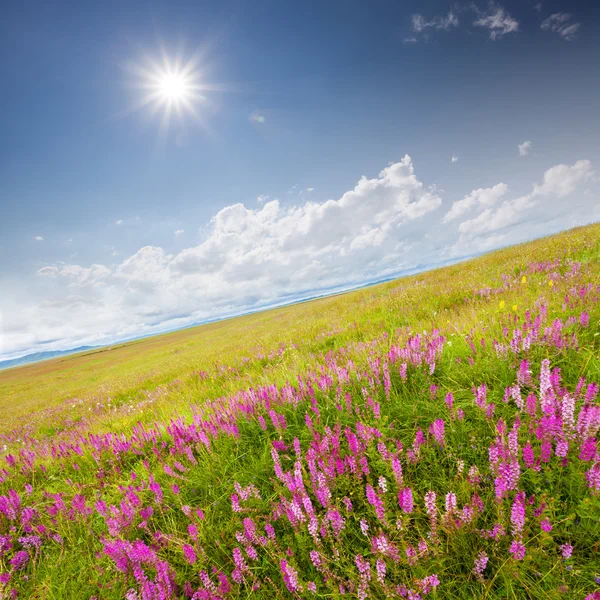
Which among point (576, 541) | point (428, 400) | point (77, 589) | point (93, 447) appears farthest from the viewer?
point (93, 447)

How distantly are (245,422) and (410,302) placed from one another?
6.79 metres

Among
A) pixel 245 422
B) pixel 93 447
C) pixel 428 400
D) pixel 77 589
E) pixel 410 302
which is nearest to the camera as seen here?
pixel 77 589

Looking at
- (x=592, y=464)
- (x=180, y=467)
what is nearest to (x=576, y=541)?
(x=592, y=464)

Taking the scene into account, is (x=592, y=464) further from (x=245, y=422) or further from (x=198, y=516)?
(x=245, y=422)

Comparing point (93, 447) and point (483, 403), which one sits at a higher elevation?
point (483, 403)

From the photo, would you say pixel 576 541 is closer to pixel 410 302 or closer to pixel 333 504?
pixel 333 504

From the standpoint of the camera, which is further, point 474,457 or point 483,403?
point 483,403

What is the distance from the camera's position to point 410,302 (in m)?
8.57

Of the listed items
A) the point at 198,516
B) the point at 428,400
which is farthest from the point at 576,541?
the point at 198,516

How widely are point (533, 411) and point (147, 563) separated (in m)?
2.66

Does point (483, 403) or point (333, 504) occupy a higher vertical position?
point (483, 403)

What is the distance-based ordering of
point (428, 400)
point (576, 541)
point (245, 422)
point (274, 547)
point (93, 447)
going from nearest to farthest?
1. point (576, 541)
2. point (274, 547)
3. point (428, 400)
4. point (245, 422)
5. point (93, 447)

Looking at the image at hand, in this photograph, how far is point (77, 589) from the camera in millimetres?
1890

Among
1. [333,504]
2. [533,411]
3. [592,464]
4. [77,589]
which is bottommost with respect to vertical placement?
[77,589]
